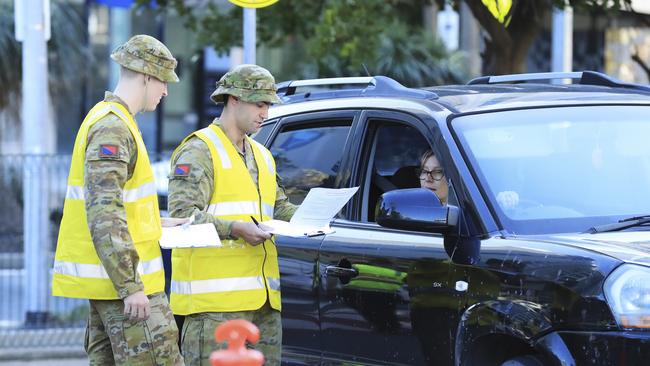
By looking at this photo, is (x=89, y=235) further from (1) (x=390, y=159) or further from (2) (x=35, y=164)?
(2) (x=35, y=164)

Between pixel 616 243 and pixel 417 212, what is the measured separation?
0.83m

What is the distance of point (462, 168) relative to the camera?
18.4ft

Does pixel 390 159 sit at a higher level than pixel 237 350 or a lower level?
higher

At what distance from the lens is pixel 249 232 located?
18.3ft

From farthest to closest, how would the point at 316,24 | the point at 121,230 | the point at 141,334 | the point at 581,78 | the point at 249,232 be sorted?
the point at 316,24, the point at 581,78, the point at 249,232, the point at 141,334, the point at 121,230

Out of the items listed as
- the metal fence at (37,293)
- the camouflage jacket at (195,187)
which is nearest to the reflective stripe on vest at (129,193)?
the camouflage jacket at (195,187)

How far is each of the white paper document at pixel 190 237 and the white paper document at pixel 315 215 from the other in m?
0.31

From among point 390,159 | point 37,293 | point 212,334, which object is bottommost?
point 37,293

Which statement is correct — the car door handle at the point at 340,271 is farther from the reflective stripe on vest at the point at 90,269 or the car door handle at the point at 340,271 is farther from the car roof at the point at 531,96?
the reflective stripe on vest at the point at 90,269

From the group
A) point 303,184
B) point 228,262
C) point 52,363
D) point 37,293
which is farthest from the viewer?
point 37,293

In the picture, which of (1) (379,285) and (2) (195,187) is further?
(1) (379,285)

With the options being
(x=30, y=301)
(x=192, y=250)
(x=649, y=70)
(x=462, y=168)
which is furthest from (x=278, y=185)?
(x=649, y=70)

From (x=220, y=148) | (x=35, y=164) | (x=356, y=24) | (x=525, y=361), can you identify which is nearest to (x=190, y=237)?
(x=220, y=148)

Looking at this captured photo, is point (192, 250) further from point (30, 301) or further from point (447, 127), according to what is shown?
point (30, 301)
